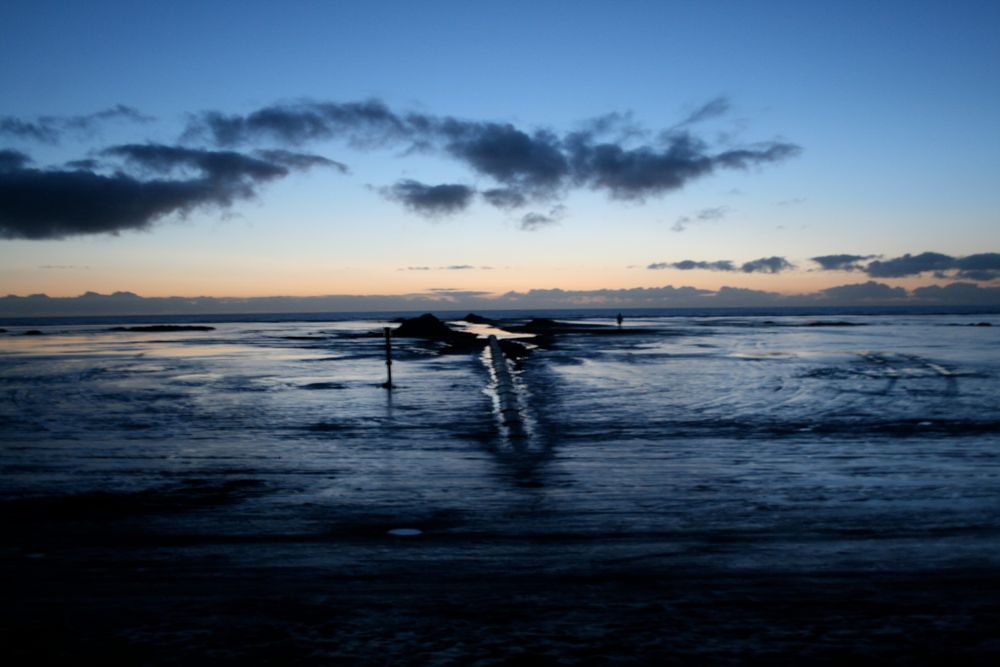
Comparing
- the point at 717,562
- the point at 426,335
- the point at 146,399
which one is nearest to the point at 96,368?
the point at 146,399

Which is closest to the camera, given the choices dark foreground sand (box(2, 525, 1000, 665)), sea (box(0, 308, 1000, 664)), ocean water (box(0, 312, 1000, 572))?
dark foreground sand (box(2, 525, 1000, 665))

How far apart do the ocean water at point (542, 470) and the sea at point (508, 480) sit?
4cm

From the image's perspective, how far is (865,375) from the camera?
20344 mm

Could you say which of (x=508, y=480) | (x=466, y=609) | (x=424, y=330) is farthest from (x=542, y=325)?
(x=466, y=609)

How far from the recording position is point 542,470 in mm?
8219

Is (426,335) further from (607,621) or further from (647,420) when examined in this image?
(607,621)

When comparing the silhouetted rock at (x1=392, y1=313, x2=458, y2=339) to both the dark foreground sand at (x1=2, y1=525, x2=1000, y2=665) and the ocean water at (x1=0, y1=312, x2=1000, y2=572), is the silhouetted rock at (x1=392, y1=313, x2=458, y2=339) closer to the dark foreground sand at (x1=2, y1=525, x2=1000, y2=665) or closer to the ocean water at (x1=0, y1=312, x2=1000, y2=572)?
the ocean water at (x1=0, y1=312, x2=1000, y2=572)

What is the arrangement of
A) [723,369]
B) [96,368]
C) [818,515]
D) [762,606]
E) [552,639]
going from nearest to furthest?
1. [552,639]
2. [762,606]
3. [818,515]
4. [723,369]
5. [96,368]

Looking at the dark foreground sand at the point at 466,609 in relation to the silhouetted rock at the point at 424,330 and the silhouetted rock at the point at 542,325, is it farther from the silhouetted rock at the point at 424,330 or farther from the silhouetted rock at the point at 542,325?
the silhouetted rock at the point at 542,325

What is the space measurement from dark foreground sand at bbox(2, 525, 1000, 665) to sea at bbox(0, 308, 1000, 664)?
2.3 inches

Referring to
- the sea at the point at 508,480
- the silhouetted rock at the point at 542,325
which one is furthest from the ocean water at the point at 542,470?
the silhouetted rock at the point at 542,325

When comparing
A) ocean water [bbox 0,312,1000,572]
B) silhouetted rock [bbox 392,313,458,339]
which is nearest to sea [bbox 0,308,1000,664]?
ocean water [bbox 0,312,1000,572]

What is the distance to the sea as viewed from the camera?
5.08 m

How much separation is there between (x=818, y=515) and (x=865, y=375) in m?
16.2
